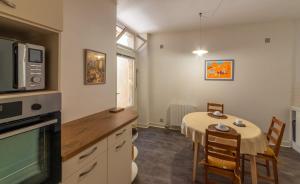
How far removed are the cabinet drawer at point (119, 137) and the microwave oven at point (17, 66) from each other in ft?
2.90

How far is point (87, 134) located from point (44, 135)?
0.51 m

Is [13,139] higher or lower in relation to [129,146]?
higher

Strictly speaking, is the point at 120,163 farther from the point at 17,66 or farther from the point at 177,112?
the point at 177,112

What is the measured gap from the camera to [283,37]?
3.39 m

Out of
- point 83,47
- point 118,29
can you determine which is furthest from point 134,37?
point 83,47

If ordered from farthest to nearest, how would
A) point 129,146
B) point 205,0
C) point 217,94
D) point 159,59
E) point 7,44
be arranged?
point 159,59 → point 217,94 → point 205,0 → point 129,146 → point 7,44

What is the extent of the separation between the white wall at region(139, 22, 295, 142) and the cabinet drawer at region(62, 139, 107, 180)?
3222 mm

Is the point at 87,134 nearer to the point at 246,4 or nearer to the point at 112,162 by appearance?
the point at 112,162

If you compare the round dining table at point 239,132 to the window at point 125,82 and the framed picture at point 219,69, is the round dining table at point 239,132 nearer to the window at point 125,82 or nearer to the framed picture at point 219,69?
the framed picture at point 219,69

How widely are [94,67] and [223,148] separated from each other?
1.92 m

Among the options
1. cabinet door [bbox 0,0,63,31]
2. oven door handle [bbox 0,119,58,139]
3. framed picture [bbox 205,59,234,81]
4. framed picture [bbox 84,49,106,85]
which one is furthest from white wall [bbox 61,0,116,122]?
framed picture [bbox 205,59,234,81]

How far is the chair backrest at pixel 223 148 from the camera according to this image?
173cm

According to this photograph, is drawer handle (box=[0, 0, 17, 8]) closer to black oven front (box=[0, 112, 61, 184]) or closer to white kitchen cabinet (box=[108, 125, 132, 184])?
black oven front (box=[0, 112, 61, 184])

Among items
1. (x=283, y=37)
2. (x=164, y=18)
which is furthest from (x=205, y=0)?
(x=283, y=37)
